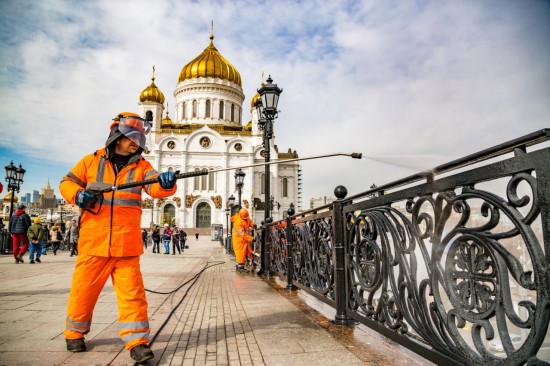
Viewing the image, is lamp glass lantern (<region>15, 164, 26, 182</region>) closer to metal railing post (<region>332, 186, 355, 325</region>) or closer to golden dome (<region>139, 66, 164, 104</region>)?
metal railing post (<region>332, 186, 355, 325</region>)

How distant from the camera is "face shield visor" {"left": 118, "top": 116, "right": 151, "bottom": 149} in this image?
3.11 metres

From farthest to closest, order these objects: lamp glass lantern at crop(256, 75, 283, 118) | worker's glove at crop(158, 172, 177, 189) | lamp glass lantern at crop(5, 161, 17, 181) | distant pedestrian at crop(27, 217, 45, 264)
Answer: lamp glass lantern at crop(5, 161, 17, 181) < distant pedestrian at crop(27, 217, 45, 264) < lamp glass lantern at crop(256, 75, 283, 118) < worker's glove at crop(158, 172, 177, 189)

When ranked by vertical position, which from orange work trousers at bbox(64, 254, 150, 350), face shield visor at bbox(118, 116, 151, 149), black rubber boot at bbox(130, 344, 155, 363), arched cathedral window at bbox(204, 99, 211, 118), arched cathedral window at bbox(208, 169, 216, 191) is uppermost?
arched cathedral window at bbox(204, 99, 211, 118)

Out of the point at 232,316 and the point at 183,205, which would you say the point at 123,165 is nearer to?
the point at 232,316

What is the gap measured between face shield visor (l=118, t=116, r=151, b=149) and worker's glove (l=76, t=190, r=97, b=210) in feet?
1.98

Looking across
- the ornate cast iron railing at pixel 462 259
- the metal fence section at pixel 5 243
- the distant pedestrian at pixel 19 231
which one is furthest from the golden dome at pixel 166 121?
the ornate cast iron railing at pixel 462 259

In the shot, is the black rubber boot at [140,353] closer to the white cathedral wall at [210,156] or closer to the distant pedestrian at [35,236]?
the distant pedestrian at [35,236]

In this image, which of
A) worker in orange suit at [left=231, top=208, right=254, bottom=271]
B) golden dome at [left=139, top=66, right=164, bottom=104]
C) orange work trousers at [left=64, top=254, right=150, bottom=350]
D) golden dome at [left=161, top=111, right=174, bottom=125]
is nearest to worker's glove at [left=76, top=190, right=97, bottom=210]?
orange work trousers at [left=64, top=254, right=150, bottom=350]

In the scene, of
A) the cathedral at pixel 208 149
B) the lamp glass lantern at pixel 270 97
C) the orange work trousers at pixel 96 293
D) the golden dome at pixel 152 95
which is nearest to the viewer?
the orange work trousers at pixel 96 293

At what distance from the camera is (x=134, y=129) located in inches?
124

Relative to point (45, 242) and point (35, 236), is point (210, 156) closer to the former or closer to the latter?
point (45, 242)

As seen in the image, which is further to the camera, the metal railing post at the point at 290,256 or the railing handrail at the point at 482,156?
the metal railing post at the point at 290,256

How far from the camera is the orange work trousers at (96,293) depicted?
8.87 ft

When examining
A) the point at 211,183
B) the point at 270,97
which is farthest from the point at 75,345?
the point at 211,183
